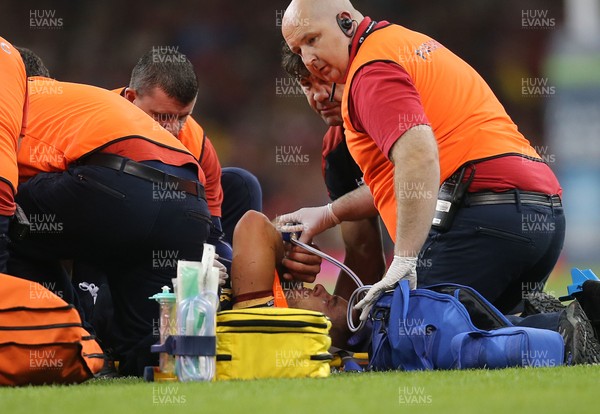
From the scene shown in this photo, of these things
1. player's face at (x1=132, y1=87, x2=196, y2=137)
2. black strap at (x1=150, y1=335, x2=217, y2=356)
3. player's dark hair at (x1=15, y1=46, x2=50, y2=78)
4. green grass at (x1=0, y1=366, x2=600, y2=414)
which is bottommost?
green grass at (x1=0, y1=366, x2=600, y2=414)

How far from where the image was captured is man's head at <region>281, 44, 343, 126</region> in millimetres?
5566

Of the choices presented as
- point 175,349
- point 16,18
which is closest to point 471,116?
point 175,349

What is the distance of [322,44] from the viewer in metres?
4.79

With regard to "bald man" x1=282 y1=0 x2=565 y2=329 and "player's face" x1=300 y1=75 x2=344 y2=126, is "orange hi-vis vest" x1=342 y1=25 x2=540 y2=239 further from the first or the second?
"player's face" x1=300 y1=75 x2=344 y2=126

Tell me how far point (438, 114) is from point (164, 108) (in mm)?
1783

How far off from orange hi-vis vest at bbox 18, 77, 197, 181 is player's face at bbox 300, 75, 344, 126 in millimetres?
1123

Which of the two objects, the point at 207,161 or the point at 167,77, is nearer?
the point at 167,77

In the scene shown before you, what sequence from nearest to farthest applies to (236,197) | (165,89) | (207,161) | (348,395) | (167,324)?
1. (348,395)
2. (167,324)
3. (165,89)
4. (207,161)
5. (236,197)

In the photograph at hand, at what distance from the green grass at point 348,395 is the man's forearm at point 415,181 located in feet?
2.12

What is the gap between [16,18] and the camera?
15359mm

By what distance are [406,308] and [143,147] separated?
4.44ft

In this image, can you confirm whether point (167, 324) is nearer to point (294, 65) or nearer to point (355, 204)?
point (355, 204)

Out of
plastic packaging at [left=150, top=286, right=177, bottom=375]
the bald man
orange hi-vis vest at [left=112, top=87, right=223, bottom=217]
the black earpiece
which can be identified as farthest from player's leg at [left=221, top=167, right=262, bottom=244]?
plastic packaging at [left=150, top=286, right=177, bottom=375]

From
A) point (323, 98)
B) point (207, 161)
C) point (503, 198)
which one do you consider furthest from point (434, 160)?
point (207, 161)
